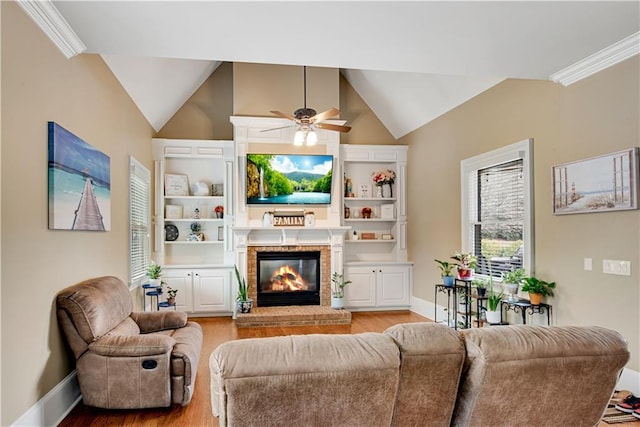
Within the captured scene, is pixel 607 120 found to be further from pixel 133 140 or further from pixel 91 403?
pixel 133 140

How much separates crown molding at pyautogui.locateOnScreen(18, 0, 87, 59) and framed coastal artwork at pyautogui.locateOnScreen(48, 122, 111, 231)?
59 centimetres

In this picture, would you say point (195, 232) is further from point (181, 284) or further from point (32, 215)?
point (32, 215)

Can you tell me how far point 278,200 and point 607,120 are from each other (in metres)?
4.40

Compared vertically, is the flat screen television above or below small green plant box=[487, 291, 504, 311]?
above

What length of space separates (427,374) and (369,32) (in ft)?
7.92

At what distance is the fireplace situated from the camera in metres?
6.75

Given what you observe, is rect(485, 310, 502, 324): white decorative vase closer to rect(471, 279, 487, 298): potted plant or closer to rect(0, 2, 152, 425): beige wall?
rect(471, 279, 487, 298): potted plant

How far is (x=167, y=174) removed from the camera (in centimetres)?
686

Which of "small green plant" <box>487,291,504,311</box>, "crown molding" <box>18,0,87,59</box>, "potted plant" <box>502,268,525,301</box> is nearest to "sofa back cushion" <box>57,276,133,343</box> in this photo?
"crown molding" <box>18,0,87,59</box>

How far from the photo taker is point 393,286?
7.18 meters

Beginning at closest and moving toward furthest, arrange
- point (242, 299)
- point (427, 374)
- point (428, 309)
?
1. point (427, 374)
2. point (242, 299)
3. point (428, 309)

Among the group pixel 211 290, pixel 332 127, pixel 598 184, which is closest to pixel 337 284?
pixel 211 290

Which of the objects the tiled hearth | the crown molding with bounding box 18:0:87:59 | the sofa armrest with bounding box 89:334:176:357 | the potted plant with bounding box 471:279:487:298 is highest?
the crown molding with bounding box 18:0:87:59

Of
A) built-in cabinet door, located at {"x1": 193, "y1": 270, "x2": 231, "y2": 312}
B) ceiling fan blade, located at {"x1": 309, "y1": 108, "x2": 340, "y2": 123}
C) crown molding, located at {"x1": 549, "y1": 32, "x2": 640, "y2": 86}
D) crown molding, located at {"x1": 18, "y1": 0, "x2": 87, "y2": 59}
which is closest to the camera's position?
crown molding, located at {"x1": 18, "y1": 0, "x2": 87, "y2": 59}
